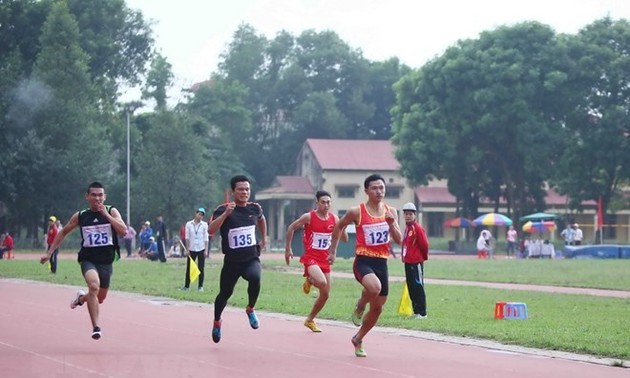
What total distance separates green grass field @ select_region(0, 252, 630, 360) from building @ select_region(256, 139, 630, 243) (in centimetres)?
5744

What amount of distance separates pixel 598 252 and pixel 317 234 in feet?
155

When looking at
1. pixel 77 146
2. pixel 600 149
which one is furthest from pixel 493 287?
pixel 600 149

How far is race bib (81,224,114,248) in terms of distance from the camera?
52.0 feet

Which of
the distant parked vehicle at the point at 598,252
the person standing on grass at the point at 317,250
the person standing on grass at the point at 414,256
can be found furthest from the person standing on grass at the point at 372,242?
the distant parked vehicle at the point at 598,252

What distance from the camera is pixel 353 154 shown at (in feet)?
350

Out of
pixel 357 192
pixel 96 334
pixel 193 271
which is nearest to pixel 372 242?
pixel 96 334

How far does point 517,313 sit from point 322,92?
96.2m

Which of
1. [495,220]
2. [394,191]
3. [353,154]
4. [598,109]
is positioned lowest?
[495,220]

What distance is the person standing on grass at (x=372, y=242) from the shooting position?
1462cm

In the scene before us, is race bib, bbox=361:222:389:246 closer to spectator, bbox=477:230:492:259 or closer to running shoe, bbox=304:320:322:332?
running shoe, bbox=304:320:322:332

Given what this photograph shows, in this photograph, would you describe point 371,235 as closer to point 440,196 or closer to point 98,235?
point 98,235

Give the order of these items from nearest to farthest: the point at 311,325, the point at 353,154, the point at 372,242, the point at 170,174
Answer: the point at 372,242, the point at 311,325, the point at 170,174, the point at 353,154

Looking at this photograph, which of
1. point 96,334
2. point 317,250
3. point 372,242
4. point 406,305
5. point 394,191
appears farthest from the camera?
point 394,191

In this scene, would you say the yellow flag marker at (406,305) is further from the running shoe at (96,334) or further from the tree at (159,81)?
the tree at (159,81)
